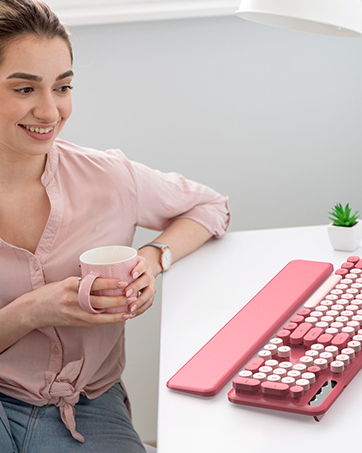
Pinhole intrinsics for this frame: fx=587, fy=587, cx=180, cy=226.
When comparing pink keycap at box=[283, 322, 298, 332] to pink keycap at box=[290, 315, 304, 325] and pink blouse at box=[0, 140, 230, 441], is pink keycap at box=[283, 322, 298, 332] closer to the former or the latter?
pink keycap at box=[290, 315, 304, 325]

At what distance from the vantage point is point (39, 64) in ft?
3.19

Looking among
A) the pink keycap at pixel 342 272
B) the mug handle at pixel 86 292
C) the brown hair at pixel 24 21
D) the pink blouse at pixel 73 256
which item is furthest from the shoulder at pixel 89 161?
the pink keycap at pixel 342 272

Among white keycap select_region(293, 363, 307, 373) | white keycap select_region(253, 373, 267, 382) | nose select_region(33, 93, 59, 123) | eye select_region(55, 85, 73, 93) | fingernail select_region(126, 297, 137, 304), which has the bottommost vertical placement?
fingernail select_region(126, 297, 137, 304)

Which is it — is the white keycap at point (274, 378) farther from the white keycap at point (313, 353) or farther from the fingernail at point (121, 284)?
the fingernail at point (121, 284)

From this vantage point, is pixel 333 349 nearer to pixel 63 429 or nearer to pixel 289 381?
pixel 289 381

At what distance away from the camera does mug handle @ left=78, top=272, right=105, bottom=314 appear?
32.9 inches

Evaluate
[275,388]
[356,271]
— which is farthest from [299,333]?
[356,271]

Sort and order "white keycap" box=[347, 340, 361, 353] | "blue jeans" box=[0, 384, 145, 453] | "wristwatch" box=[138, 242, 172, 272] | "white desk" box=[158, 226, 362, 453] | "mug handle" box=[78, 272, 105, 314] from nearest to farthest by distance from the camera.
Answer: "white desk" box=[158, 226, 362, 453] → "white keycap" box=[347, 340, 361, 353] → "mug handle" box=[78, 272, 105, 314] → "blue jeans" box=[0, 384, 145, 453] → "wristwatch" box=[138, 242, 172, 272]

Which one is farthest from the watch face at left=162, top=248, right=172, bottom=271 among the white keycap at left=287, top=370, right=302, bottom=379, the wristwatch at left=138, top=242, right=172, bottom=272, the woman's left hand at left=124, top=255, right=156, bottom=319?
the white keycap at left=287, top=370, right=302, bottom=379

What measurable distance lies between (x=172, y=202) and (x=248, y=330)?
438 mm

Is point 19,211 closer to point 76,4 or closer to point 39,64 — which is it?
point 39,64

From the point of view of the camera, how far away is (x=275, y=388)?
664mm

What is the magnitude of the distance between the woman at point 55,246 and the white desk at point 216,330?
0.07m

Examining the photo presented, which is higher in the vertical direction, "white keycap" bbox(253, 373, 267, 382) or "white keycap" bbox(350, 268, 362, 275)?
"white keycap" bbox(350, 268, 362, 275)
